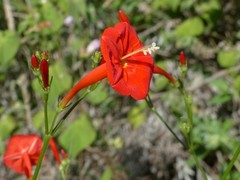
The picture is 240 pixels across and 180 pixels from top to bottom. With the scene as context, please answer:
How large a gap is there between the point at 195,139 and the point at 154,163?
754 millimetres

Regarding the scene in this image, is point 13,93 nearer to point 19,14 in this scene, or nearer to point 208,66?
point 19,14

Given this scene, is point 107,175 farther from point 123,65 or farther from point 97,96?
point 123,65

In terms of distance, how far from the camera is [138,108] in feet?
12.5

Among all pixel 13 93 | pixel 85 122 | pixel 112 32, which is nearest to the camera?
pixel 112 32

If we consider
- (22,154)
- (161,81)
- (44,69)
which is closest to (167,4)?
(161,81)

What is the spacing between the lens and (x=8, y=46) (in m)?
3.26

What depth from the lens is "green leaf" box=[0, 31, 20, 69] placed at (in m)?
3.20

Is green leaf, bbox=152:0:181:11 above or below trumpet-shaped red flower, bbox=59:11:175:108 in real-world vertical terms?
below

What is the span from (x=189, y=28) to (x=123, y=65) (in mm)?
2306

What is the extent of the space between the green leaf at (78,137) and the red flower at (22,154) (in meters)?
0.84

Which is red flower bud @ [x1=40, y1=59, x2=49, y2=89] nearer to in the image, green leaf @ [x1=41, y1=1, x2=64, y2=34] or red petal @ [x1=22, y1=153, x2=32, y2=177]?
red petal @ [x1=22, y1=153, x2=32, y2=177]

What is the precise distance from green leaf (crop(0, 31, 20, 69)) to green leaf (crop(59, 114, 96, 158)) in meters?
0.55

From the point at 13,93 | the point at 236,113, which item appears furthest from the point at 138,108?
the point at 13,93

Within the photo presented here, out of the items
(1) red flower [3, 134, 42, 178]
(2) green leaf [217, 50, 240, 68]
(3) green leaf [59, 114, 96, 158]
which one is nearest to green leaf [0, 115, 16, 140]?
(3) green leaf [59, 114, 96, 158]
